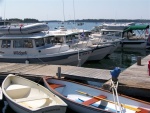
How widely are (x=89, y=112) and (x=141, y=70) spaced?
193 inches

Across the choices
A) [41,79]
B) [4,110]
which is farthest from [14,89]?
[41,79]

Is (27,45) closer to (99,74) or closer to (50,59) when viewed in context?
(50,59)

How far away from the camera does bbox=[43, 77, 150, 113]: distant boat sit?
329 inches

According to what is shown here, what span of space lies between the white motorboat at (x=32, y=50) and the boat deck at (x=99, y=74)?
206 cm

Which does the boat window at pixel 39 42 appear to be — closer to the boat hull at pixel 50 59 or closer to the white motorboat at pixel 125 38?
the boat hull at pixel 50 59

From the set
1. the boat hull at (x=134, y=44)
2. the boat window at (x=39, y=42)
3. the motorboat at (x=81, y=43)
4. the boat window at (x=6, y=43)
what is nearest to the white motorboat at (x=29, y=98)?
the boat window at (x=39, y=42)

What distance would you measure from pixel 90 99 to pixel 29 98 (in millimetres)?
2218

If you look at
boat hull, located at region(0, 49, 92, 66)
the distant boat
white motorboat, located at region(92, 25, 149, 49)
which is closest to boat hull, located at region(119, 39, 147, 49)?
white motorboat, located at region(92, 25, 149, 49)

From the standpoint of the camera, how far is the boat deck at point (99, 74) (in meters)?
9.85

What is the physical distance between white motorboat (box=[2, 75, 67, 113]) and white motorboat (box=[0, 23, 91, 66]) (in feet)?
16.9

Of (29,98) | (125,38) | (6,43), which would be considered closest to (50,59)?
(6,43)

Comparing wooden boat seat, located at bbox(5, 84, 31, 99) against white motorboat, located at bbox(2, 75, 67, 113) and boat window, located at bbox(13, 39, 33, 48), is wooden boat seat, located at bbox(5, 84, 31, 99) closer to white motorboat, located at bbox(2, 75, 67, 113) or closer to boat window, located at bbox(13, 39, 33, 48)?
white motorboat, located at bbox(2, 75, 67, 113)

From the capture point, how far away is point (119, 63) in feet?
75.7

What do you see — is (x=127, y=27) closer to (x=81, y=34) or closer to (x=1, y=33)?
(x=81, y=34)
